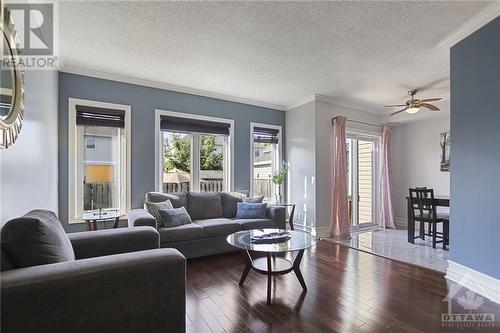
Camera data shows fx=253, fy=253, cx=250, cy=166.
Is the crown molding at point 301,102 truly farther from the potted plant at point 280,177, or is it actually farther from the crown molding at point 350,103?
the potted plant at point 280,177

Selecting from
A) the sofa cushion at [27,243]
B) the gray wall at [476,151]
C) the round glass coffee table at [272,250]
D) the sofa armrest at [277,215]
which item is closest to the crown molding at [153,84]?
the sofa armrest at [277,215]

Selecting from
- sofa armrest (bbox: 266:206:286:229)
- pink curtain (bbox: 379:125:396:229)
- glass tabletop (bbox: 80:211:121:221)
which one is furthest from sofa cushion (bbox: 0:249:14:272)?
pink curtain (bbox: 379:125:396:229)

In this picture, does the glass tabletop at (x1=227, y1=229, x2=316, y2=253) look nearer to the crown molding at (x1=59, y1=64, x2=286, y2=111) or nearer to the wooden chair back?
the wooden chair back

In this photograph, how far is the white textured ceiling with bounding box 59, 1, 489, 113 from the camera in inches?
88.7

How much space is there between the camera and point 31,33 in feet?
6.61

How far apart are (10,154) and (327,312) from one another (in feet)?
8.30

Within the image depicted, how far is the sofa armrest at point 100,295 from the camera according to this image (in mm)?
1161

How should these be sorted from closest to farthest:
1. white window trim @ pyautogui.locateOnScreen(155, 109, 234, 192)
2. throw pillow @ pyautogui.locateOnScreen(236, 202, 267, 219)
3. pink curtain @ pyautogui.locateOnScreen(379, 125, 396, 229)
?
throw pillow @ pyautogui.locateOnScreen(236, 202, 267, 219), white window trim @ pyautogui.locateOnScreen(155, 109, 234, 192), pink curtain @ pyautogui.locateOnScreen(379, 125, 396, 229)

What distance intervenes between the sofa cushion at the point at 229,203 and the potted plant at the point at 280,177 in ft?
3.04

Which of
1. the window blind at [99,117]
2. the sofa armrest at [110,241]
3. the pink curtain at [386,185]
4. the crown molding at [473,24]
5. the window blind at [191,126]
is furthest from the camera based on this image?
the pink curtain at [386,185]

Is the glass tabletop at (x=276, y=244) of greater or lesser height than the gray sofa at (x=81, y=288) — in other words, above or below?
below

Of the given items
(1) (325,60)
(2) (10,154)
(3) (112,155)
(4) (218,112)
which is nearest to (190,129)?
(4) (218,112)

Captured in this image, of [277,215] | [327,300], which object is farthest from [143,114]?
[327,300]

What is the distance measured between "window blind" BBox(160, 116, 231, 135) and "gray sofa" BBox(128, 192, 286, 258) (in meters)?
1.11
